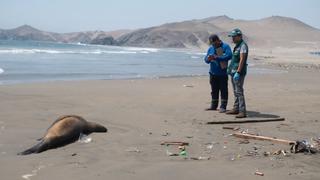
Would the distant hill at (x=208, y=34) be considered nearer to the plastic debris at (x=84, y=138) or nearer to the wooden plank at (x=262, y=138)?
the wooden plank at (x=262, y=138)

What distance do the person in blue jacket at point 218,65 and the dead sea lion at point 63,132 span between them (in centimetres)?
333

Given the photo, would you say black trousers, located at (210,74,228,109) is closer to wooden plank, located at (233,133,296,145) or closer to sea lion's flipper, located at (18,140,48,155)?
wooden plank, located at (233,133,296,145)

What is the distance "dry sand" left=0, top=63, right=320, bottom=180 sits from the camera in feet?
18.2

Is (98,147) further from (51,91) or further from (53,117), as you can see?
(51,91)

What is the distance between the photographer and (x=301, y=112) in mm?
10641

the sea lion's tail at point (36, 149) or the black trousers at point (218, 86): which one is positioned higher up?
the black trousers at point (218, 86)

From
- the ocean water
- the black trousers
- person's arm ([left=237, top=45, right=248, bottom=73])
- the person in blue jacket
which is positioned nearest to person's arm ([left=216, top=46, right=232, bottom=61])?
the person in blue jacket

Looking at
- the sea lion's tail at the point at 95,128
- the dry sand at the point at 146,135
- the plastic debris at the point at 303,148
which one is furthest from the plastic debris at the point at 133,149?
the plastic debris at the point at 303,148

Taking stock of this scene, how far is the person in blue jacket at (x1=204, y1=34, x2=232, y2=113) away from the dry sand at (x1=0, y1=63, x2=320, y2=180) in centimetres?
42

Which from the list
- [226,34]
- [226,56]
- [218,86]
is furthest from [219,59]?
[226,34]

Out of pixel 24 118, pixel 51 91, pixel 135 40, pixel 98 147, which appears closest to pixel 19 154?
pixel 98 147

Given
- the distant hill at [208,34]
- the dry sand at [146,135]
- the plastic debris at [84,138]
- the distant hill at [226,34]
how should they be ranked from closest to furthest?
1. the dry sand at [146,135]
2. the plastic debris at [84,138]
3. the distant hill at [208,34]
4. the distant hill at [226,34]

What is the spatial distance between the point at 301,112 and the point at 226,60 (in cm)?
185

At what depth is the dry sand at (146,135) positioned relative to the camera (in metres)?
5.55
